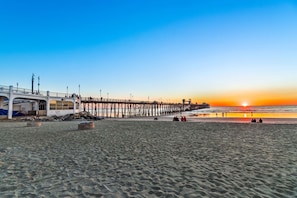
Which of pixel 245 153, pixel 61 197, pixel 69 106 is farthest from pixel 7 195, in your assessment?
pixel 69 106

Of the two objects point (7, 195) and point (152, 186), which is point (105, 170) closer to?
point (152, 186)

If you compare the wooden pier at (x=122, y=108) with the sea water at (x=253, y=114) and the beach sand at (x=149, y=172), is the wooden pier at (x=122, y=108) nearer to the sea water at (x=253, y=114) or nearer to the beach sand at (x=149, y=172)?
the sea water at (x=253, y=114)

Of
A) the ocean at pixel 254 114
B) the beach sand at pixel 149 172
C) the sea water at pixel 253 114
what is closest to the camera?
the beach sand at pixel 149 172

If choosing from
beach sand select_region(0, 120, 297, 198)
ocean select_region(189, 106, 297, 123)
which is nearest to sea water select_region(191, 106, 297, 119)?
ocean select_region(189, 106, 297, 123)

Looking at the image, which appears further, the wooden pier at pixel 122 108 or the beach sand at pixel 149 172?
the wooden pier at pixel 122 108

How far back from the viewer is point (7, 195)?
3.48 metres

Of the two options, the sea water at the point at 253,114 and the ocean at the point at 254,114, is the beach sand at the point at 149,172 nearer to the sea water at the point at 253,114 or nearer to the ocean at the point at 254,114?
the ocean at the point at 254,114

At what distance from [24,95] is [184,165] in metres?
26.5

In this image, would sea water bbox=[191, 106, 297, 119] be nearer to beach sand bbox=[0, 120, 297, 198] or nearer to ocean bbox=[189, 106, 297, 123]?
ocean bbox=[189, 106, 297, 123]

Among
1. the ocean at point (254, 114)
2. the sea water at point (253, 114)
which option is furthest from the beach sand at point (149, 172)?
the sea water at point (253, 114)

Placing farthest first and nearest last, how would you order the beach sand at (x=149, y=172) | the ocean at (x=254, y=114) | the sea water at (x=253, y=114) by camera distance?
the sea water at (x=253, y=114) < the ocean at (x=254, y=114) < the beach sand at (x=149, y=172)

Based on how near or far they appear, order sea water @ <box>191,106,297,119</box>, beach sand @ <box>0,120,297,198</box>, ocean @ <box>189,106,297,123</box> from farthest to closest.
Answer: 1. sea water @ <box>191,106,297,119</box>
2. ocean @ <box>189,106,297,123</box>
3. beach sand @ <box>0,120,297,198</box>

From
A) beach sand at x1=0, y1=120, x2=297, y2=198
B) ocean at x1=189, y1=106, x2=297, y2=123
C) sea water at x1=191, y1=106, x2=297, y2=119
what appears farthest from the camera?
sea water at x1=191, y1=106, x2=297, y2=119

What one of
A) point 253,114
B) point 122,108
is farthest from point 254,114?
point 122,108
